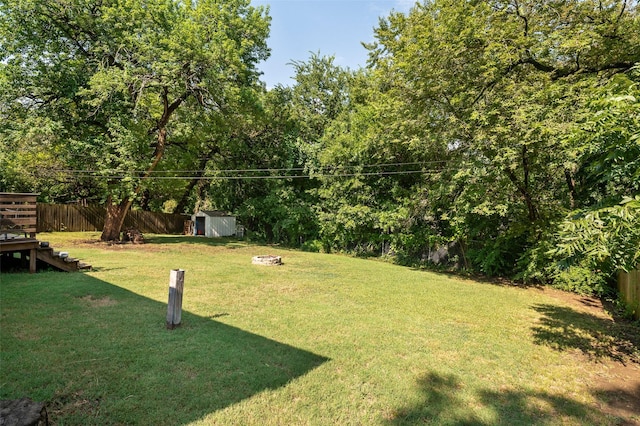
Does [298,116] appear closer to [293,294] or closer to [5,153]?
[5,153]

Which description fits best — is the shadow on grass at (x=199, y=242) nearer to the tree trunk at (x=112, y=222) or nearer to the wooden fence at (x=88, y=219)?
the tree trunk at (x=112, y=222)

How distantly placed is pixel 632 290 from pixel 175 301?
26.1ft

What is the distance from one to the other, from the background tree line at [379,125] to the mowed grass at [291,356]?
4.52 ft

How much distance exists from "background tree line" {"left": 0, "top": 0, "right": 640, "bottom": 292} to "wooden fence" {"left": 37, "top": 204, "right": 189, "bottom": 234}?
4.82ft

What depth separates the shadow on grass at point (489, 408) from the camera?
2758 mm

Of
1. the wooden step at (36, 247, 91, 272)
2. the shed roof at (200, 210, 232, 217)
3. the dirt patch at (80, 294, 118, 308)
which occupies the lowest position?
the dirt patch at (80, 294, 118, 308)

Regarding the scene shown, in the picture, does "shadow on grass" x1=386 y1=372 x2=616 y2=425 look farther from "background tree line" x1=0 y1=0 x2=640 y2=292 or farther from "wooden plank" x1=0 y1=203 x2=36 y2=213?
"wooden plank" x1=0 y1=203 x2=36 y2=213

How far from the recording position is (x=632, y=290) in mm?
6398

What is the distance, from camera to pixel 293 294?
664cm

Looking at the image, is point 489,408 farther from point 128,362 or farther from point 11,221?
point 11,221

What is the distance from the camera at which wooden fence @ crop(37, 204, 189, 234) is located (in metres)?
18.2

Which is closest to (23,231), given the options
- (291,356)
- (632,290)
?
(291,356)

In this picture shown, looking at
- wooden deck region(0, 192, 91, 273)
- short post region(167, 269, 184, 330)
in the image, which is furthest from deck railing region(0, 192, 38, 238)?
short post region(167, 269, 184, 330)

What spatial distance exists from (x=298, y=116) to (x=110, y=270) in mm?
14443
